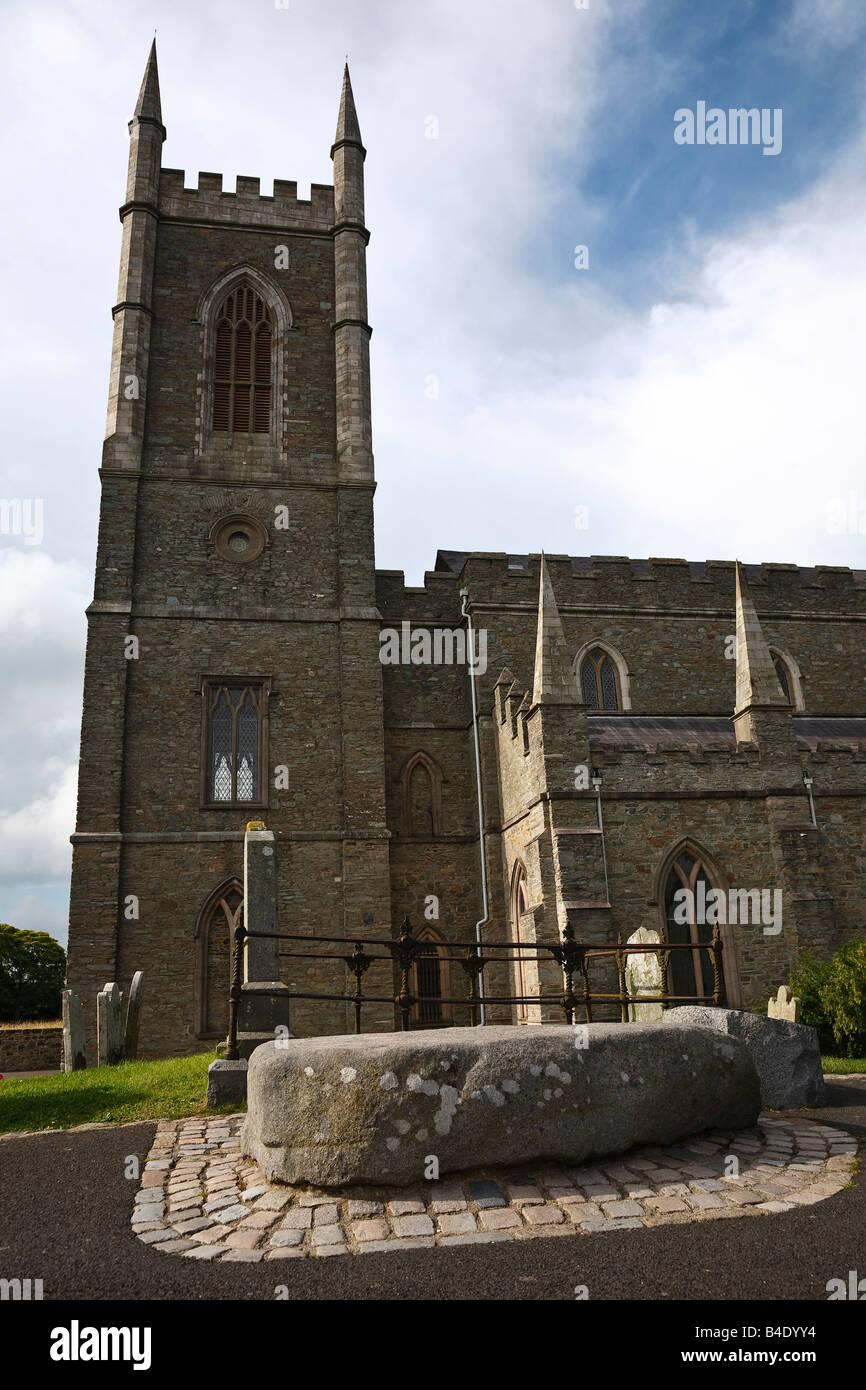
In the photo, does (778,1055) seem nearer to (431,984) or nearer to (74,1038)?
(74,1038)

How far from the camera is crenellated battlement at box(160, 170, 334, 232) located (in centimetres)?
2314

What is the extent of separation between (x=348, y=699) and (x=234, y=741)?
2.65 m

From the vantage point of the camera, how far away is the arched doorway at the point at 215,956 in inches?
670

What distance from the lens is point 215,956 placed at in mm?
17438

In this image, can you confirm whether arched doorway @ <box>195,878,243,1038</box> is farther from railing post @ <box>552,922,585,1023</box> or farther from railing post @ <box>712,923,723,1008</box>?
railing post @ <box>712,923,723,1008</box>

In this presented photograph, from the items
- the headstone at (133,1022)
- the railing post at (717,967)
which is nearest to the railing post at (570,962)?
the railing post at (717,967)

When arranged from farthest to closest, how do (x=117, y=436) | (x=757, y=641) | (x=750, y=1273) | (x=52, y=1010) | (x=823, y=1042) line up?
1. (x=52, y=1010)
2. (x=117, y=436)
3. (x=757, y=641)
4. (x=823, y=1042)
5. (x=750, y=1273)

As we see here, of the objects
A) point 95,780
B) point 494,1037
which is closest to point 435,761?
point 95,780

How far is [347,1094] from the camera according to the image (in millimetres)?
5203

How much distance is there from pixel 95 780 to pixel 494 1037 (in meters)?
14.2

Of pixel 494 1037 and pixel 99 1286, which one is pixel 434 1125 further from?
pixel 99 1286

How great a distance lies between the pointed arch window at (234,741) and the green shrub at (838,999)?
11033mm

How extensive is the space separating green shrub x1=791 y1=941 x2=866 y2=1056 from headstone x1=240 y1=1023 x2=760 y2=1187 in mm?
7591

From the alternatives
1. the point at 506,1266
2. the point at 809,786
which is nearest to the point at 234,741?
the point at 809,786
